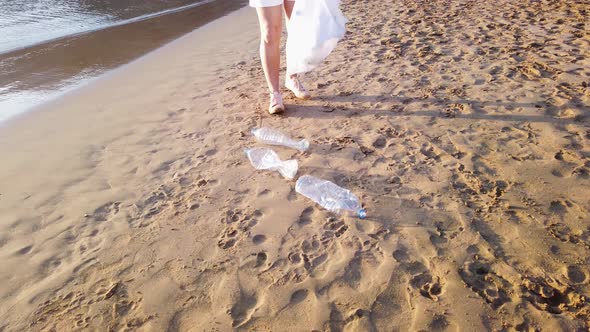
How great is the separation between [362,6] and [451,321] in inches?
289

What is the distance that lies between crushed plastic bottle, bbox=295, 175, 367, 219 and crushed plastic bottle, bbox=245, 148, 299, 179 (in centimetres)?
13

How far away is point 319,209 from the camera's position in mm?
2305

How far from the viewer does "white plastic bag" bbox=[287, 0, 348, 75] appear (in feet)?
10.0

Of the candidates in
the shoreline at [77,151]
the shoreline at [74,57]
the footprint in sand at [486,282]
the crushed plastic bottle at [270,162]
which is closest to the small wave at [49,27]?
the shoreline at [74,57]

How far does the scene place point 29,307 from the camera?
72.1 inches

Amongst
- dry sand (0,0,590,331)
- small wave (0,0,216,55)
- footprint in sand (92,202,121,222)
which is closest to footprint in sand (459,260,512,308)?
dry sand (0,0,590,331)

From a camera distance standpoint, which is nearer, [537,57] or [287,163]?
[287,163]

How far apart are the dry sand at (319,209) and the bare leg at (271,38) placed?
0.36m

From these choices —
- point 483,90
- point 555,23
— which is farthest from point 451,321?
point 555,23

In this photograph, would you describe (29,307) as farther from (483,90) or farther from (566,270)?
(483,90)

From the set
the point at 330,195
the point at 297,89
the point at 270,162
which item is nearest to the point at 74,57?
the point at 297,89

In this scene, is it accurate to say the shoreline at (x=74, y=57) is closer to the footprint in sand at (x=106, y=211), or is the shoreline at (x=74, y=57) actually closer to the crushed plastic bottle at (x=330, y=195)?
the footprint in sand at (x=106, y=211)

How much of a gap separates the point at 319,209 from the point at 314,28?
5.02ft

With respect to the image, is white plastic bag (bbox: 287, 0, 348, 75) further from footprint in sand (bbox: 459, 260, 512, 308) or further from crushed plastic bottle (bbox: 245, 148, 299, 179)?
footprint in sand (bbox: 459, 260, 512, 308)
